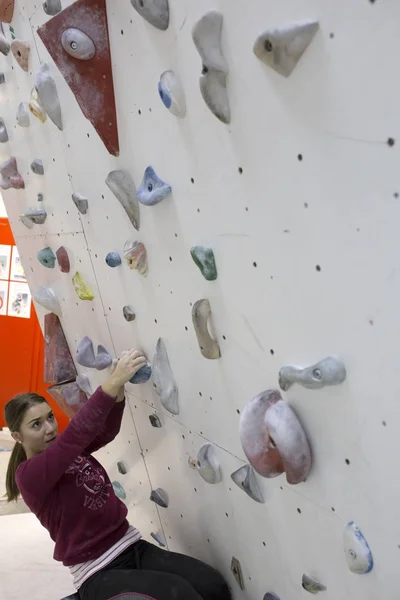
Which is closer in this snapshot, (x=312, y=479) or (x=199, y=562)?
(x=312, y=479)

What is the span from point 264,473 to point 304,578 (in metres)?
0.24

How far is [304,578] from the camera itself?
1.02m

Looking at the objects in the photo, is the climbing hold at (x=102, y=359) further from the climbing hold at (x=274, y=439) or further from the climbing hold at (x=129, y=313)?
the climbing hold at (x=274, y=439)

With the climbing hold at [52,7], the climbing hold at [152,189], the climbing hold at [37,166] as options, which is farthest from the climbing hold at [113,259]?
the climbing hold at [52,7]

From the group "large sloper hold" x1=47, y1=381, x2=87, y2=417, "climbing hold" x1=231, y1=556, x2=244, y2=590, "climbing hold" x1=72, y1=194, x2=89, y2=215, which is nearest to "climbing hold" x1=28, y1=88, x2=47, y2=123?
"climbing hold" x1=72, y1=194, x2=89, y2=215

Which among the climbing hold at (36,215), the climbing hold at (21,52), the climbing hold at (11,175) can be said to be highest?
the climbing hold at (21,52)

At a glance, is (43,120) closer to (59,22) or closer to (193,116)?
(59,22)

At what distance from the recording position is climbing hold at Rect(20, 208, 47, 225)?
1.58 metres

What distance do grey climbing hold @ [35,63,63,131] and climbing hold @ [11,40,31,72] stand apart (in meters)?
0.07

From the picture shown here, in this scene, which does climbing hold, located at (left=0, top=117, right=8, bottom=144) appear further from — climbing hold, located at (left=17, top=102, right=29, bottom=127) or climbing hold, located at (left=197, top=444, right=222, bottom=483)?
climbing hold, located at (left=197, top=444, right=222, bottom=483)

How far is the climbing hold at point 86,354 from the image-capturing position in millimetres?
1575

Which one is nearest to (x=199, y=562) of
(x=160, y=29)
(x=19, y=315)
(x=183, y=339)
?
(x=183, y=339)

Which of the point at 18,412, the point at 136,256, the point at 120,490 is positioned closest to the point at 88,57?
the point at 136,256

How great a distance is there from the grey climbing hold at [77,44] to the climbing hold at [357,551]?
88cm
